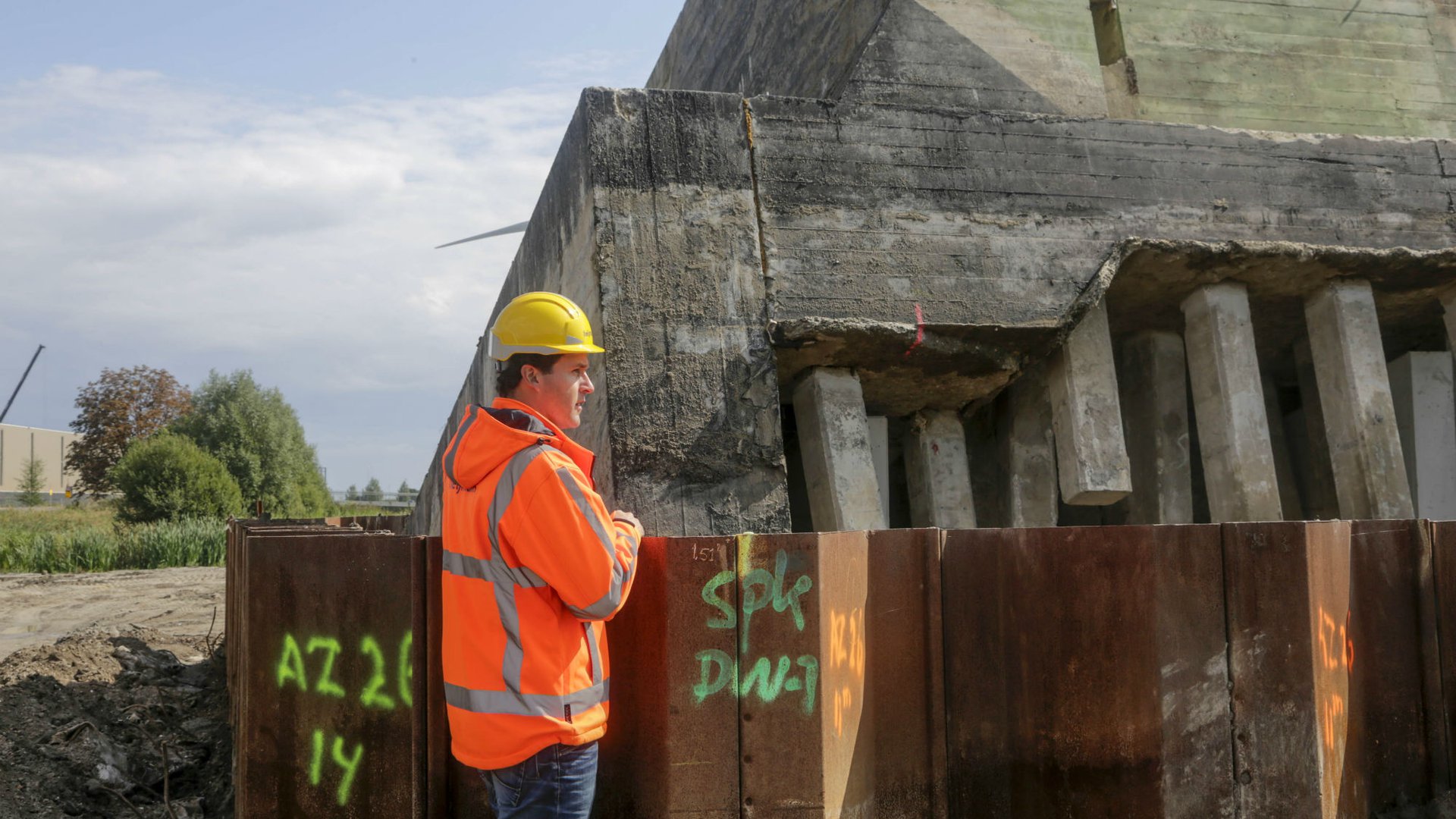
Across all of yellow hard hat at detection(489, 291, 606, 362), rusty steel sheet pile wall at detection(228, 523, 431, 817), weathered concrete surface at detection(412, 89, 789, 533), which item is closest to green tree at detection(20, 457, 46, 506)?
weathered concrete surface at detection(412, 89, 789, 533)

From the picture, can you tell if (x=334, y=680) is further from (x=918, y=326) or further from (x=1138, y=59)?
(x=1138, y=59)

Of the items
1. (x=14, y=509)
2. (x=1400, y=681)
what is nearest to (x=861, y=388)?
(x=1400, y=681)

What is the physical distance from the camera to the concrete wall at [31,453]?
63969 mm

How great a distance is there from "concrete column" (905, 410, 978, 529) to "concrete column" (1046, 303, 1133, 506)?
889 millimetres

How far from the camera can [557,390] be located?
10.7 ft

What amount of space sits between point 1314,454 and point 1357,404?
8.22 feet

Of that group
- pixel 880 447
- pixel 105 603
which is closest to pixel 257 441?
pixel 105 603

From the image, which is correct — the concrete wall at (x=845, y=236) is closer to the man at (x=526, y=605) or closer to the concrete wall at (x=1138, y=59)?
the concrete wall at (x=1138, y=59)

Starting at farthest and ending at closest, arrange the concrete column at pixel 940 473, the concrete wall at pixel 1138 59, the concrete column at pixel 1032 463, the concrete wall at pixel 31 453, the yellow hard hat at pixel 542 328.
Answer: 1. the concrete wall at pixel 31 453
2. the concrete column at pixel 1032 463
3. the concrete column at pixel 940 473
4. the concrete wall at pixel 1138 59
5. the yellow hard hat at pixel 542 328

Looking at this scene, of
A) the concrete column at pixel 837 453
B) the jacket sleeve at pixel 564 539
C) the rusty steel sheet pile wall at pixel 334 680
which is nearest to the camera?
the jacket sleeve at pixel 564 539

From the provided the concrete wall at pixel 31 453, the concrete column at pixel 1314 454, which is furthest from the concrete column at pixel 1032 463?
the concrete wall at pixel 31 453

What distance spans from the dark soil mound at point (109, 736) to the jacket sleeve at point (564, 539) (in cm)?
239

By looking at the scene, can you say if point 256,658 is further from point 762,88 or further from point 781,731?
point 762,88

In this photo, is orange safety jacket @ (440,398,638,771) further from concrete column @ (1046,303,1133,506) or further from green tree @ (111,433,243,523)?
green tree @ (111,433,243,523)
